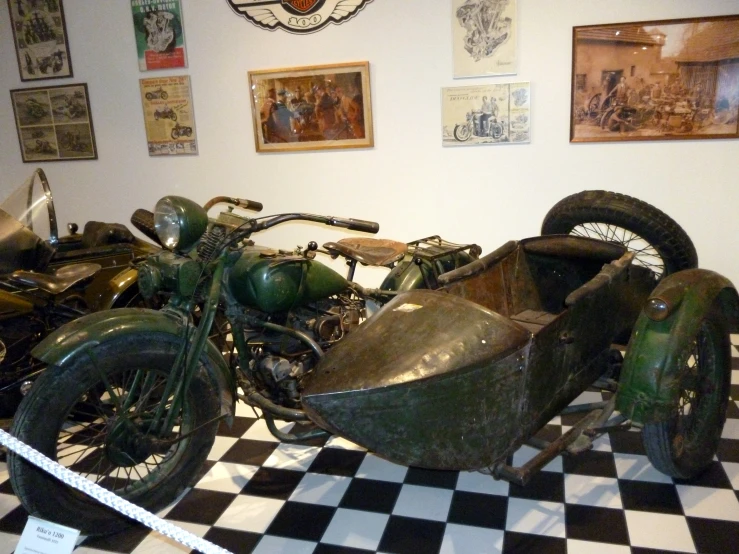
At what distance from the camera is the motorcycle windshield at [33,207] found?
3232 mm

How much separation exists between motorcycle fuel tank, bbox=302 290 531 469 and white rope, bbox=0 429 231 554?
0.52 metres

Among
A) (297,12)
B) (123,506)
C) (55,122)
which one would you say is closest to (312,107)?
(297,12)

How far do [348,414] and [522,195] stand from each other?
296cm

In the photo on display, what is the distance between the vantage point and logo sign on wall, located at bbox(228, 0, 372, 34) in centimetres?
433

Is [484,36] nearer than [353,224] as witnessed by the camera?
No

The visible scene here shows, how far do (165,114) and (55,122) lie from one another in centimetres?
105

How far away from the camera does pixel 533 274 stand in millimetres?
2963

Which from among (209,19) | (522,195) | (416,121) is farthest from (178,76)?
(522,195)

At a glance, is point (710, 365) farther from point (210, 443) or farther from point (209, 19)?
point (209, 19)

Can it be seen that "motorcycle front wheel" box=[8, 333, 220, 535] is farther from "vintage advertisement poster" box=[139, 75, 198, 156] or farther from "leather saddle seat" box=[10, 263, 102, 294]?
"vintage advertisement poster" box=[139, 75, 198, 156]

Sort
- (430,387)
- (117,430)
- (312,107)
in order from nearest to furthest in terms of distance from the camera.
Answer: (430,387), (117,430), (312,107)

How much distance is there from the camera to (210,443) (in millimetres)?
2516

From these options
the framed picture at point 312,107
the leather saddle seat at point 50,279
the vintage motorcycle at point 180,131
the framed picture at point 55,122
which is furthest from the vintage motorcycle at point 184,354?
the framed picture at point 55,122

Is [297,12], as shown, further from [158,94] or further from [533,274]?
[533,274]
